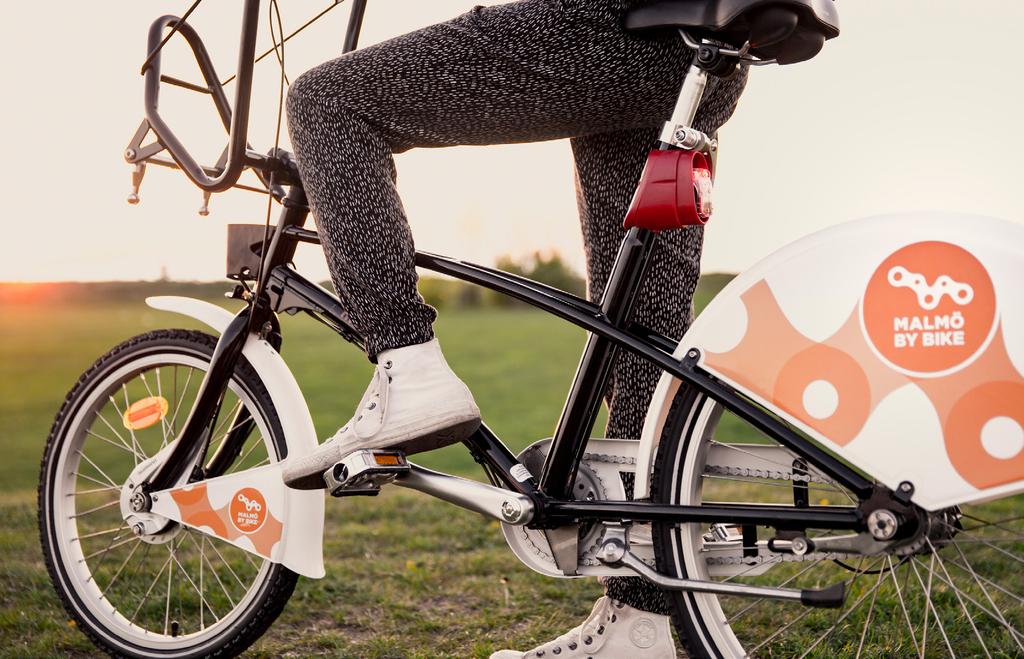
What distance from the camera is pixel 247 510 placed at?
2.29 m

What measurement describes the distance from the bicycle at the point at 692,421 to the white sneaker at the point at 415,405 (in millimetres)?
68

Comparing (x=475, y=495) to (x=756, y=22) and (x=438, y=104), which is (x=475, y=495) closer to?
(x=438, y=104)

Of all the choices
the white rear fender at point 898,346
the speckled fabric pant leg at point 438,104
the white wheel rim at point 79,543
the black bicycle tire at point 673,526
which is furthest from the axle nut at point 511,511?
the white wheel rim at point 79,543

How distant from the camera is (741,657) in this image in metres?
1.79

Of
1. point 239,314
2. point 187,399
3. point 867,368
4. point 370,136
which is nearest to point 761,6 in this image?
point 867,368

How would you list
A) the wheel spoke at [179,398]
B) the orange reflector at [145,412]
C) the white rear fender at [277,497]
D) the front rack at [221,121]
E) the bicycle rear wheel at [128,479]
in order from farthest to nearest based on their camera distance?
A: the orange reflector at [145,412]
the wheel spoke at [179,398]
the bicycle rear wheel at [128,479]
the white rear fender at [277,497]
the front rack at [221,121]

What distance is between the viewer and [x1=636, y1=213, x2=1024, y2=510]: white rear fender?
59.1 inches

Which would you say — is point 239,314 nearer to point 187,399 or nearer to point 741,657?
point 187,399

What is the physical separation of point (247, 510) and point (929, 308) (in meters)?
1.61

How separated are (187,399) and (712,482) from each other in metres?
3.18

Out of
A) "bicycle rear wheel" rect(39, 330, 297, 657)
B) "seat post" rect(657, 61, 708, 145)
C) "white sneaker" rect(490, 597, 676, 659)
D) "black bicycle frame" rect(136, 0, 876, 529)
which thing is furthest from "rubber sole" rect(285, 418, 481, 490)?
"seat post" rect(657, 61, 708, 145)

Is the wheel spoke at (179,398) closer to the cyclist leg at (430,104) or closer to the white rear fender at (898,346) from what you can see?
the cyclist leg at (430,104)

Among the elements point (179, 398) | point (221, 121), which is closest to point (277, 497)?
point (179, 398)

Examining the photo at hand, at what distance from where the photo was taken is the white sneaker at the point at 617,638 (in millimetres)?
2102
